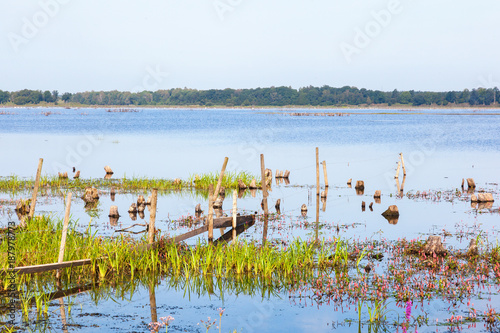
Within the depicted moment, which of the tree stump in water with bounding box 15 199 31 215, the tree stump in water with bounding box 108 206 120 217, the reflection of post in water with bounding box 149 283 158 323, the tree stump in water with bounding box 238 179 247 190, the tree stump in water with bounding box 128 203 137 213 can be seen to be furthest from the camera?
the tree stump in water with bounding box 238 179 247 190

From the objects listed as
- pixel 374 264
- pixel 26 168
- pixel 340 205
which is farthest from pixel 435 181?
pixel 26 168

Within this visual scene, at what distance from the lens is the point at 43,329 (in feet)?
38.6

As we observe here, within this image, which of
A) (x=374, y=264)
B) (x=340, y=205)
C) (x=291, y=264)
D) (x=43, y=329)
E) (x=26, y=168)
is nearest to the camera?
(x=43, y=329)

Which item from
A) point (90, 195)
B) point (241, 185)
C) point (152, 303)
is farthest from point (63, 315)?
point (241, 185)

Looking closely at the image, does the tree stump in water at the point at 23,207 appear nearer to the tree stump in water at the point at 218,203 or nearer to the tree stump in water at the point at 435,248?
the tree stump in water at the point at 218,203

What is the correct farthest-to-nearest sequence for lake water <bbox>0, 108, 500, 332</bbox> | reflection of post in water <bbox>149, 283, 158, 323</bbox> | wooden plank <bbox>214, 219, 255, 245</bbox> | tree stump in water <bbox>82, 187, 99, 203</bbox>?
tree stump in water <bbox>82, 187, 99, 203</bbox> < wooden plank <bbox>214, 219, 255, 245</bbox> < lake water <bbox>0, 108, 500, 332</bbox> < reflection of post in water <bbox>149, 283, 158, 323</bbox>

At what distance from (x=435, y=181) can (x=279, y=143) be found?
37.1m

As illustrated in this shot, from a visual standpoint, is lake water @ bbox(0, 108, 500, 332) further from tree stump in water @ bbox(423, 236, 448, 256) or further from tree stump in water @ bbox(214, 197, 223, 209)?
tree stump in water @ bbox(423, 236, 448, 256)

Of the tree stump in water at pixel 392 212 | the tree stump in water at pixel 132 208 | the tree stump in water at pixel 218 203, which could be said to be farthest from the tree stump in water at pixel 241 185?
the tree stump in water at pixel 392 212

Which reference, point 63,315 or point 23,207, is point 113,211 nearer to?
point 23,207

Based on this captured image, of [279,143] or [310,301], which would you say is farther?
[279,143]

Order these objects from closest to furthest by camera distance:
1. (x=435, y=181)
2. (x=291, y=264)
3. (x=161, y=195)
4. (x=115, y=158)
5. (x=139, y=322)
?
1. (x=139, y=322)
2. (x=291, y=264)
3. (x=161, y=195)
4. (x=435, y=181)
5. (x=115, y=158)

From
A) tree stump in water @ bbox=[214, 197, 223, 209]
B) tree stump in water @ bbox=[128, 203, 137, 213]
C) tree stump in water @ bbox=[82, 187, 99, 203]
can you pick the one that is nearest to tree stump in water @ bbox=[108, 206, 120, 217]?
tree stump in water @ bbox=[128, 203, 137, 213]

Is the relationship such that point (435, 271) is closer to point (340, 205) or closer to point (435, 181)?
point (340, 205)
